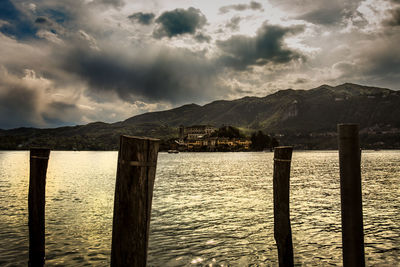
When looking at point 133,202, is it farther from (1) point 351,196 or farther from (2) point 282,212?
(2) point 282,212

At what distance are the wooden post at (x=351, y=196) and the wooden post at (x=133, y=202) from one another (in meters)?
3.83

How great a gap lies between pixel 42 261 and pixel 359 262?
10.9m

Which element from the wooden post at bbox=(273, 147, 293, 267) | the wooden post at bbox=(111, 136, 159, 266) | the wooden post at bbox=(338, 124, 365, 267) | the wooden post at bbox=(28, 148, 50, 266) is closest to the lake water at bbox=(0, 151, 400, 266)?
the wooden post at bbox=(28, 148, 50, 266)

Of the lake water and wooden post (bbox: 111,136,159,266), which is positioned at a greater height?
wooden post (bbox: 111,136,159,266)

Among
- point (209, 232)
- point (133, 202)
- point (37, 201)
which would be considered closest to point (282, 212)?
point (209, 232)

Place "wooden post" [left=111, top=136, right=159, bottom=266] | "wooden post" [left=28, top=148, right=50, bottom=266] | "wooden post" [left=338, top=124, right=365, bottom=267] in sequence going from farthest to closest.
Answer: "wooden post" [left=28, top=148, right=50, bottom=266] < "wooden post" [left=338, top=124, right=365, bottom=267] < "wooden post" [left=111, top=136, right=159, bottom=266]

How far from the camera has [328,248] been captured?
1194cm

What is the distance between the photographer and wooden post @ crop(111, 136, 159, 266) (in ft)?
15.0

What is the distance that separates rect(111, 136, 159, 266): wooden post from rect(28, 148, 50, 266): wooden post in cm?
666

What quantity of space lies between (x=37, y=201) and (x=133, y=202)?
7.57 meters

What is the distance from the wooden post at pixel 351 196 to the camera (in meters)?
5.51

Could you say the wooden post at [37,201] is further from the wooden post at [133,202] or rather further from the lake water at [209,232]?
the wooden post at [133,202]

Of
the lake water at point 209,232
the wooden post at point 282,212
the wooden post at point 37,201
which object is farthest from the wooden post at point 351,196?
the wooden post at point 37,201

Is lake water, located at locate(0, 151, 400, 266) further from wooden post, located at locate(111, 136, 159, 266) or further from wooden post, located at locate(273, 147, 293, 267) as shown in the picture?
wooden post, located at locate(111, 136, 159, 266)
